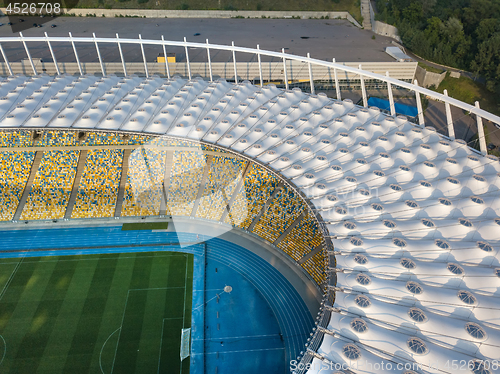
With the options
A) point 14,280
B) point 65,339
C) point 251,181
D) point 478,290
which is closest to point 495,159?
point 478,290

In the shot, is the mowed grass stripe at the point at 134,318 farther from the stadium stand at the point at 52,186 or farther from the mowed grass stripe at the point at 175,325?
the stadium stand at the point at 52,186

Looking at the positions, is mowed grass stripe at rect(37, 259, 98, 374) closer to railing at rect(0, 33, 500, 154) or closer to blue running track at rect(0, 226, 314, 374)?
blue running track at rect(0, 226, 314, 374)

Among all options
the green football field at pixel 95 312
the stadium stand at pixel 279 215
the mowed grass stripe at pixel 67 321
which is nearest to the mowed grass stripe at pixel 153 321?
the green football field at pixel 95 312

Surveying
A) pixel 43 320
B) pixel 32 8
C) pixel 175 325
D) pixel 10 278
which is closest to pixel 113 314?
pixel 175 325

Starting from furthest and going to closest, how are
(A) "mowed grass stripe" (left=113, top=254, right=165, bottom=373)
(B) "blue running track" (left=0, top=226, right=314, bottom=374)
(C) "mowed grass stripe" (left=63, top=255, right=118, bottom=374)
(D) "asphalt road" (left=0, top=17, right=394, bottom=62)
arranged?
(D) "asphalt road" (left=0, top=17, right=394, bottom=62), (B) "blue running track" (left=0, top=226, right=314, bottom=374), (A) "mowed grass stripe" (left=113, top=254, right=165, bottom=373), (C) "mowed grass stripe" (left=63, top=255, right=118, bottom=374)

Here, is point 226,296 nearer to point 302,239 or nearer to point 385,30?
point 302,239

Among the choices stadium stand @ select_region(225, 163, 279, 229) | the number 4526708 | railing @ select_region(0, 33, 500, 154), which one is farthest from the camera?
the number 4526708

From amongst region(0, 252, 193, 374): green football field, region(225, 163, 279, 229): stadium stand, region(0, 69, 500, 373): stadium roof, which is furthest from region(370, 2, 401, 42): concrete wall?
region(0, 252, 193, 374): green football field
